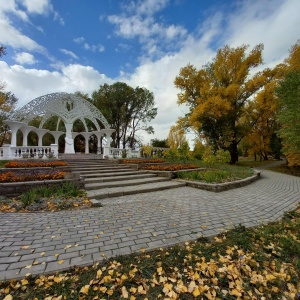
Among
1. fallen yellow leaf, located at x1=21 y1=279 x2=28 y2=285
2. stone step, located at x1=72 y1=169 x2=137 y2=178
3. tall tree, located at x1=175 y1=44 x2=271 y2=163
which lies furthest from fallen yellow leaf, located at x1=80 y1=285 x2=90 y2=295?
tall tree, located at x1=175 y1=44 x2=271 y2=163

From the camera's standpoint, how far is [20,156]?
11.5m

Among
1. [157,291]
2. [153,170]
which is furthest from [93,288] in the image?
[153,170]

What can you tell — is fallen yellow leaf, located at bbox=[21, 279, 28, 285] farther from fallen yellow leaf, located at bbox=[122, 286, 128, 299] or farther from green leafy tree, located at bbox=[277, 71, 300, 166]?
green leafy tree, located at bbox=[277, 71, 300, 166]

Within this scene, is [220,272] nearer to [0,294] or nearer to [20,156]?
[0,294]

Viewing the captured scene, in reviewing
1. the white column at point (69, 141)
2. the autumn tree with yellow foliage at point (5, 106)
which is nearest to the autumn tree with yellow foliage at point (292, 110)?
the white column at point (69, 141)

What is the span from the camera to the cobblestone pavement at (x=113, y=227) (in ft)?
8.02

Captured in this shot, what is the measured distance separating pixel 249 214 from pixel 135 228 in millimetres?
2794

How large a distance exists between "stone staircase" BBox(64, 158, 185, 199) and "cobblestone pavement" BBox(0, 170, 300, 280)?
751 mm

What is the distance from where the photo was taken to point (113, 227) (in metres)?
3.46

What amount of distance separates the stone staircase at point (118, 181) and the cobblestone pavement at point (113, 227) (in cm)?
75

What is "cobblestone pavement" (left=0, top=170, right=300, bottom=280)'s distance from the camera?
244 centimetres

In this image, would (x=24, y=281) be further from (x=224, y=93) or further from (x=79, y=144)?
(x=79, y=144)

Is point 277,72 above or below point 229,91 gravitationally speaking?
above

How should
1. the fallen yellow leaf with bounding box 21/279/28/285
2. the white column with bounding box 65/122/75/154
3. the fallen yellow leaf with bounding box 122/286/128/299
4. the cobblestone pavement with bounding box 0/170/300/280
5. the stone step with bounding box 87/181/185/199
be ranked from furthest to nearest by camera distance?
1. the white column with bounding box 65/122/75/154
2. the stone step with bounding box 87/181/185/199
3. the cobblestone pavement with bounding box 0/170/300/280
4. the fallen yellow leaf with bounding box 21/279/28/285
5. the fallen yellow leaf with bounding box 122/286/128/299
